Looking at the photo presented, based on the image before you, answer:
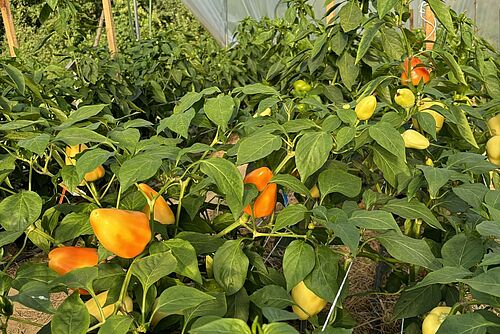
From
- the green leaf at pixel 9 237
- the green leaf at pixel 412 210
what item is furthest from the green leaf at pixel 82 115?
the green leaf at pixel 412 210

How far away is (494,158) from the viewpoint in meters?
0.92

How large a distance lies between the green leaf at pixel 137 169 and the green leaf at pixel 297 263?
0.53ft

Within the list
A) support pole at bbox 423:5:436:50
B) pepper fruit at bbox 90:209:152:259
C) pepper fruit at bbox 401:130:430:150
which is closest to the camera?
pepper fruit at bbox 90:209:152:259

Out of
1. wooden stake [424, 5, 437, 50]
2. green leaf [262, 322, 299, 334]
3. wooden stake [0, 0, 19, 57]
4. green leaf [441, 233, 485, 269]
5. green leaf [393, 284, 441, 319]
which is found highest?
wooden stake [0, 0, 19, 57]

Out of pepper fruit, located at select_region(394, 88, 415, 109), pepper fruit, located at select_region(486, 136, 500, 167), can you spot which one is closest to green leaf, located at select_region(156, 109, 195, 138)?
pepper fruit, located at select_region(394, 88, 415, 109)

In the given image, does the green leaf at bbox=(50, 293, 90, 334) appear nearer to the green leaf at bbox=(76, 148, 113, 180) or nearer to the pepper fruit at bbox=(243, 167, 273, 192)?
the green leaf at bbox=(76, 148, 113, 180)

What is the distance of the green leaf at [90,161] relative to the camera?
64cm

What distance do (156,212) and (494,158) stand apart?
19.6 inches

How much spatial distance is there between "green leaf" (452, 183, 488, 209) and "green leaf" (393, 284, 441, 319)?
12cm

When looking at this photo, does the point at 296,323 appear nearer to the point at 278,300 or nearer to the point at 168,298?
the point at 278,300

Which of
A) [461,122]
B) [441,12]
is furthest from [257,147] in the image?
[441,12]

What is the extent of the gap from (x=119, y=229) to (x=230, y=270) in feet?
0.44

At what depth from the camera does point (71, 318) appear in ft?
1.90

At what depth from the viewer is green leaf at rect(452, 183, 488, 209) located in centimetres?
72
